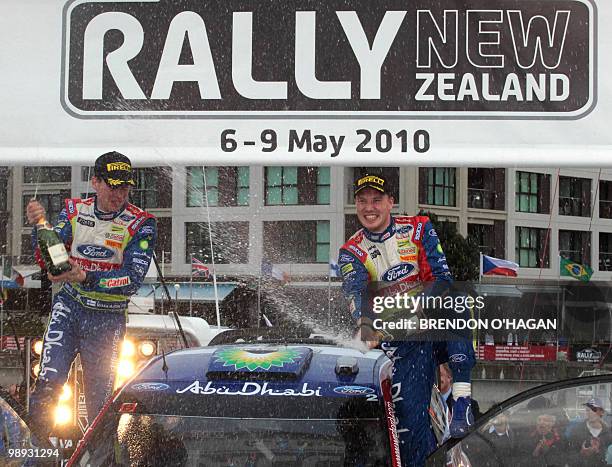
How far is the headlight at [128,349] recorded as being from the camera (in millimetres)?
2729

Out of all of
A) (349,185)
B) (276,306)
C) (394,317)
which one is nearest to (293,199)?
(349,185)

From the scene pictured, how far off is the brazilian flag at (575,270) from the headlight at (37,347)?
1.90 meters

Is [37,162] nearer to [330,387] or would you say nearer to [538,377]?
[330,387]

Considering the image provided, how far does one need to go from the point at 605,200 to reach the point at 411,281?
2.42 ft

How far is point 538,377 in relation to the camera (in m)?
2.64

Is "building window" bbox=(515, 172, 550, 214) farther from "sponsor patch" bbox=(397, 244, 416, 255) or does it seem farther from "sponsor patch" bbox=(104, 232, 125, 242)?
"sponsor patch" bbox=(104, 232, 125, 242)

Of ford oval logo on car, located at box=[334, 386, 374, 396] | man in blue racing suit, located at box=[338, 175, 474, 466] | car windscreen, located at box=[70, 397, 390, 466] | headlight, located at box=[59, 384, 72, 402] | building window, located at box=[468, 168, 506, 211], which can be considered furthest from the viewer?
headlight, located at box=[59, 384, 72, 402]

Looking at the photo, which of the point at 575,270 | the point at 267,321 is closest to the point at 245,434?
the point at 267,321

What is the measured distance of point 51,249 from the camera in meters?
2.74

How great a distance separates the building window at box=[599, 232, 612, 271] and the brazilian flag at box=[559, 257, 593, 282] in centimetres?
5

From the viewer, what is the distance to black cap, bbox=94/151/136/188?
2725 millimetres

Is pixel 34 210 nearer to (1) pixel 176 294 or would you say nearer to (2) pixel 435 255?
(1) pixel 176 294

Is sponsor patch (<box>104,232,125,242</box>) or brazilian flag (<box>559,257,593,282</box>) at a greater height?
sponsor patch (<box>104,232,125,242</box>)

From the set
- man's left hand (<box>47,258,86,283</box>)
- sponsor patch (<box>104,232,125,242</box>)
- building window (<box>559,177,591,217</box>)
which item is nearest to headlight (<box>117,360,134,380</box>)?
man's left hand (<box>47,258,86,283</box>)
